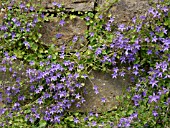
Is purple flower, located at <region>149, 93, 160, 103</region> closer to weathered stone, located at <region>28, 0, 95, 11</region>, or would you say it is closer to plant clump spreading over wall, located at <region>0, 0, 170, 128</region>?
plant clump spreading over wall, located at <region>0, 0, 170, 128</region>

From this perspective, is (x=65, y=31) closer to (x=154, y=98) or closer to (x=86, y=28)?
(x=86, y=28)

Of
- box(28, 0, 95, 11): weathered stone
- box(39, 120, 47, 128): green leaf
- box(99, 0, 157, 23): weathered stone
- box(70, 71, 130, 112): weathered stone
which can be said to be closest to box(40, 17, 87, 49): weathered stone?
box(28, 0, 95, 11): weathered stone

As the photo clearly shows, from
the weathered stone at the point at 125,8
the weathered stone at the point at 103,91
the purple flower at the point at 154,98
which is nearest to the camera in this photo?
the purple flower at the point at 154,98

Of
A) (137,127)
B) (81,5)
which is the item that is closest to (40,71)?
(81,5)

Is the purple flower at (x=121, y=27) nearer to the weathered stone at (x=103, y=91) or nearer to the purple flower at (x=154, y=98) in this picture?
the weathered stone at (x=103, y=91)

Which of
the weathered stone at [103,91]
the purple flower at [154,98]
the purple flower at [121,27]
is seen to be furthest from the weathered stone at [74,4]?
the purple flower at [154,98]

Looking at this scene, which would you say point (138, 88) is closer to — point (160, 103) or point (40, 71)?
point (160, 103)

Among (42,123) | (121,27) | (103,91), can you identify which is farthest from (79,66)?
(42,123)
